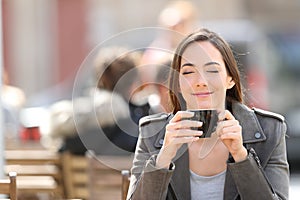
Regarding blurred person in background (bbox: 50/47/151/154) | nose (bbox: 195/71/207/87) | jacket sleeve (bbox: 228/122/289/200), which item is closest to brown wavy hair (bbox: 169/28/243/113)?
nose (bbox: 195/71/207/87)

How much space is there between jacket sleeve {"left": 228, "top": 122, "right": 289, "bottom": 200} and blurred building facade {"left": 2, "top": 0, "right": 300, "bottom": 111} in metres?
12.0

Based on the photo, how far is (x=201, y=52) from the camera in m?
3.37

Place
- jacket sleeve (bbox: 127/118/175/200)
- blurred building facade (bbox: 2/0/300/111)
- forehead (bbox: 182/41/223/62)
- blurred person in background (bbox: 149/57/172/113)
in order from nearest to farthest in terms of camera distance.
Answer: jacket sleeve (bbox: 127/118/175/200) < forehead (bbox: 182/41/223/62) < blurred person in background (bbox: 149/57/172/113) < blurred building facade (bbox: 2/0/300/111)

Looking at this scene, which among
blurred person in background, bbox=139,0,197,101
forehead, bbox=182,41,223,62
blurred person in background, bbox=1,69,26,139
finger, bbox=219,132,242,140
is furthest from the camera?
blurred person in background, bbox=1,69,26,139

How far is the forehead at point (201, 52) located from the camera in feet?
11.0

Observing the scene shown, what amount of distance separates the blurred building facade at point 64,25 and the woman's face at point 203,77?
1198cm

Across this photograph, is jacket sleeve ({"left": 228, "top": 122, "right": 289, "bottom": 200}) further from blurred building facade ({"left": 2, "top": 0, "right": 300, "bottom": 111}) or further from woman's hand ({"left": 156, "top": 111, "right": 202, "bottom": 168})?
blurred building facade ({"left": 2, "top": 0, "right": 300, "bottom": 111})

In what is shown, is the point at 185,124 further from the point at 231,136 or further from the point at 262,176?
the point at 262,176

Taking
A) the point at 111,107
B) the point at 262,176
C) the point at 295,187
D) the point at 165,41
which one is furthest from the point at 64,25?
the point at 262,176

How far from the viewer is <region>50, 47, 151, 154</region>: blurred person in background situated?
5.02 metres

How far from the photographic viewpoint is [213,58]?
11.0 ft

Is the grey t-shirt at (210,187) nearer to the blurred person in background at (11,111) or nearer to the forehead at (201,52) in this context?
the forehead at (201,52)

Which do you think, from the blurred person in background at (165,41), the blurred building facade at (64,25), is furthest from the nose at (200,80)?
the blurred building facade at (64,25)

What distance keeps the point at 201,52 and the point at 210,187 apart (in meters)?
0.44
